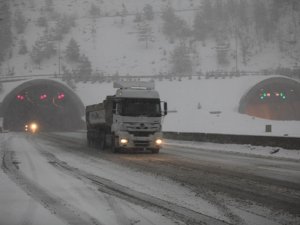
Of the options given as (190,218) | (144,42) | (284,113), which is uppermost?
(144,42)

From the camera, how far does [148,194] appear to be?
1106 centimetres

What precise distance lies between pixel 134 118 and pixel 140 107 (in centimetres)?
72

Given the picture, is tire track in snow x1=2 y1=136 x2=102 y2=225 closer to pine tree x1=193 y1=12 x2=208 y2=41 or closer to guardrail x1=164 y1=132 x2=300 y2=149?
guardrail x1=164 y1=132 x2=300 y2=149

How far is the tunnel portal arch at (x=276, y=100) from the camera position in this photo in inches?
2595

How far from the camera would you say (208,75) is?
81.1 m

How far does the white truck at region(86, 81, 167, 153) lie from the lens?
76.5 feet

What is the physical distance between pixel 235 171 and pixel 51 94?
2669 inches

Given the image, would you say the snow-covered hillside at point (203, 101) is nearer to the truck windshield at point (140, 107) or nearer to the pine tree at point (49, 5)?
the truck windshield at point (140, 107)

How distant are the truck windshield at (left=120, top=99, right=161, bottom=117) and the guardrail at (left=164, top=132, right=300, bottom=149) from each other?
20.0 feet

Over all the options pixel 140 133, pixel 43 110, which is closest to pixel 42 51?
pixel 43 110

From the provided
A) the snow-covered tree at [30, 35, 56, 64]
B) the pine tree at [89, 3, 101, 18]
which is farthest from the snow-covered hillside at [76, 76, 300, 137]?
the pine tree at [89, 3, 101, 18]

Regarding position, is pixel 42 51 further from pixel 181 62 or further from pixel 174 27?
pixel 174 27

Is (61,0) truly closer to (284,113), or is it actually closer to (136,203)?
(284,113)

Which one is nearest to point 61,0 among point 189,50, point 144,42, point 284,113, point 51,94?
point 144,42
